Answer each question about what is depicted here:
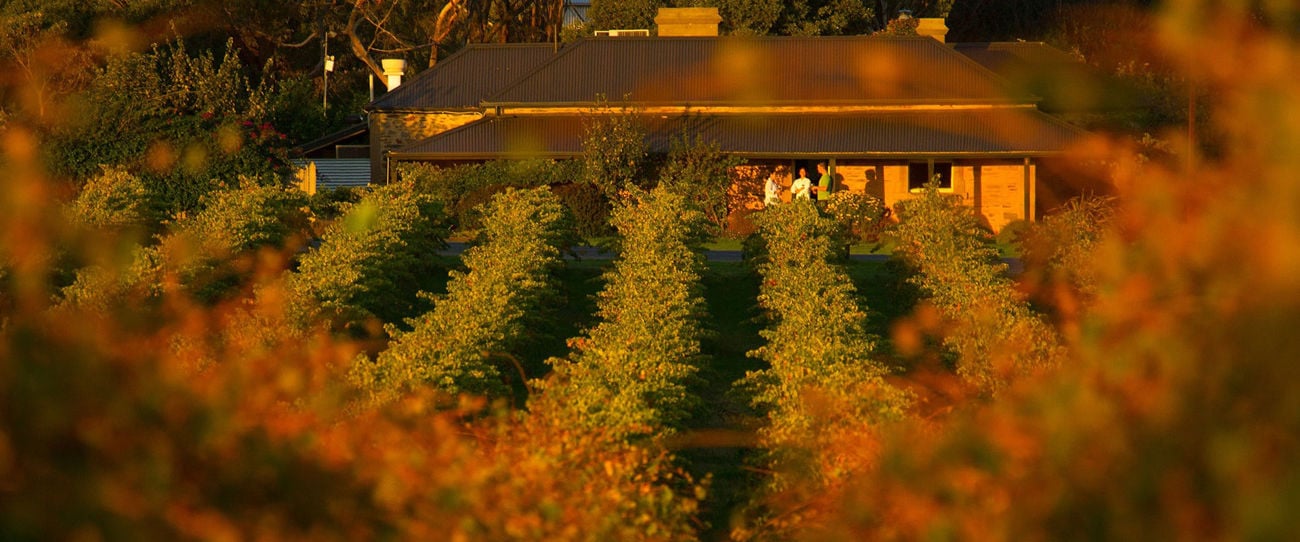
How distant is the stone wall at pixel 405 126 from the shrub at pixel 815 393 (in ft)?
76.9

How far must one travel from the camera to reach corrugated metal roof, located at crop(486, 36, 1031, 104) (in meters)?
37.5

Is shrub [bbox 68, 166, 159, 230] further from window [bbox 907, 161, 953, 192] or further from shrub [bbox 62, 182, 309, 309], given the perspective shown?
window [bbox 907, 161, 953, 192]

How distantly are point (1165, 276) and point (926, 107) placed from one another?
32428 millimetres

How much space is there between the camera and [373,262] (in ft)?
59.8

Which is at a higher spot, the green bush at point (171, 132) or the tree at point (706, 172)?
the green bush at point (171, 132)

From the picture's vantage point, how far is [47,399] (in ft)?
14.7

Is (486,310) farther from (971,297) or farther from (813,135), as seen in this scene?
(813,135)

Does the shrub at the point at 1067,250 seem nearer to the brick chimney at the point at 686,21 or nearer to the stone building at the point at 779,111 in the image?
the stone building at the point at 779,111

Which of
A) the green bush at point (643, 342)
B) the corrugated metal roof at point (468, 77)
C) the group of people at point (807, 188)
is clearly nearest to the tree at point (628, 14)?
the corrugated metal roof at point (468, 77)

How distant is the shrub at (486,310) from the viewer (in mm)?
11102

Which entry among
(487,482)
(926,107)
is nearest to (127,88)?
(926,107)

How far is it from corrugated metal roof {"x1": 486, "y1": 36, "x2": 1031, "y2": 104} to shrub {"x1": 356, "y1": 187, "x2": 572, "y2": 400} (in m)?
14.0

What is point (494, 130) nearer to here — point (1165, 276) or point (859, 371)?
point (859, 371)

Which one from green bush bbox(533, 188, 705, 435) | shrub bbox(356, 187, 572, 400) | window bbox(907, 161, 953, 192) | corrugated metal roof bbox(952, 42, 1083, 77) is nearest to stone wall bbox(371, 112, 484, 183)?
window bbox(907, 161, 953, 192)
